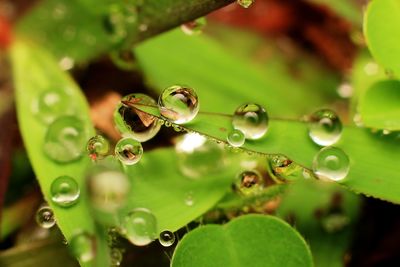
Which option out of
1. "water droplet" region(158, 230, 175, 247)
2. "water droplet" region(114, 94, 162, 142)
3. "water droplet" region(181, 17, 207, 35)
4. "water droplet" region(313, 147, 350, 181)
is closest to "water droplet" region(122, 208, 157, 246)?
"water droplet" region(158, 230, 175, 247)

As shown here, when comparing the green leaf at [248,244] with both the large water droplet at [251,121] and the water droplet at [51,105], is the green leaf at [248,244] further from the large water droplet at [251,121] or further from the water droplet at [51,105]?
the water droplet at [51,105]

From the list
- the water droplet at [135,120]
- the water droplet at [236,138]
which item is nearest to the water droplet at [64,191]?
the water droplet at [135,120]

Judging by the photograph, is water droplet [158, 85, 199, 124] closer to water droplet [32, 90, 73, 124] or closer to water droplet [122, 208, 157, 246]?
water droplet [122, 208, 157, 246]

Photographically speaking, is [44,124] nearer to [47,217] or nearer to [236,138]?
[47,217]

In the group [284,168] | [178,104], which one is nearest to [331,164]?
[284,168]

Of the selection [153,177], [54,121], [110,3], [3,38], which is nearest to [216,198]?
[153,177]
